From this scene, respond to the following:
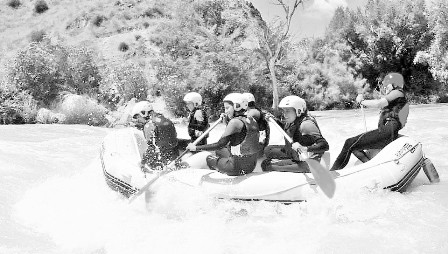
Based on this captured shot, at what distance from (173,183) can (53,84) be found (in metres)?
14.5

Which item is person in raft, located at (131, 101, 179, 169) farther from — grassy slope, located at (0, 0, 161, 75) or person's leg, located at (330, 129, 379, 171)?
grassy slope, located at (0, 0, 161, 75)

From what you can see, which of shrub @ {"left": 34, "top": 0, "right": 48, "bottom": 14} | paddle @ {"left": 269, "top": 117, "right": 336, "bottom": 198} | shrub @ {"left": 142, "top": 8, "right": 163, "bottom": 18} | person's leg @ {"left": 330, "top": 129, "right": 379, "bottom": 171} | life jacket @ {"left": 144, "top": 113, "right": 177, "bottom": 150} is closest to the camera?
paddle @ {"left": 269, "top": 117, "right": 336, "bottom": 198}

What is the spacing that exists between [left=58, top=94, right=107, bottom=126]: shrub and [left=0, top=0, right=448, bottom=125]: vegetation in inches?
1.4

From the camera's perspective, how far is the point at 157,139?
→ 5.65m

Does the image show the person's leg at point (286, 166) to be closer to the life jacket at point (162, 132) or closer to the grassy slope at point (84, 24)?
the life jacket at point (162, 132)

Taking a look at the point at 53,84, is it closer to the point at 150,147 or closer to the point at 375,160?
the point at 150,147

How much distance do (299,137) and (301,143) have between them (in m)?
0.07

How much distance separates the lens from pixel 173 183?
209 inches

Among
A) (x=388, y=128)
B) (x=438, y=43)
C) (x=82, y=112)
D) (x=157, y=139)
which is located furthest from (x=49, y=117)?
(x=438, y=43)

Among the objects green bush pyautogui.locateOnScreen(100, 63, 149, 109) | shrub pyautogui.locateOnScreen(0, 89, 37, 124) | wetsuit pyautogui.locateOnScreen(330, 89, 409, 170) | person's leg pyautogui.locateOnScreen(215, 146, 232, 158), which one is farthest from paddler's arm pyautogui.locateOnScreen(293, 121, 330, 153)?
green bush pyautogui.locateOnScreen(100, 63, 149, 109)

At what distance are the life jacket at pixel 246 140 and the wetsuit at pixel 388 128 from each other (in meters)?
1.27

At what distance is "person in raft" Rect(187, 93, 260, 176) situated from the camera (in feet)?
15.9

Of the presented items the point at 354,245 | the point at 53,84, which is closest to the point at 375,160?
the point at 354,245

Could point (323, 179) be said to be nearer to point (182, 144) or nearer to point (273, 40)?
point (182, 144)
